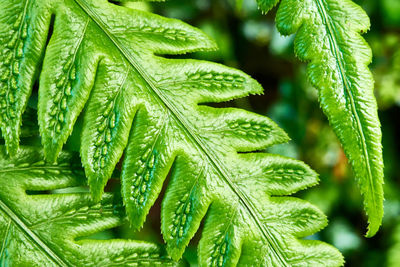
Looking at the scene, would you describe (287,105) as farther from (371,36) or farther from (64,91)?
(64,91)

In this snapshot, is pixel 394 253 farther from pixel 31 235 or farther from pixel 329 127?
pixel 31 235

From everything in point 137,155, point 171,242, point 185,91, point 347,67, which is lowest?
point 171,242

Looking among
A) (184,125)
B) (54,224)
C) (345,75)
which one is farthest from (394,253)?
(54,224)

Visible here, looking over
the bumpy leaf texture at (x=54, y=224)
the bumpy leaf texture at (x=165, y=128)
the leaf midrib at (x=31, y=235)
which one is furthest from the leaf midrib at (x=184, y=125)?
the leaf midrib at (x=31, y=235)

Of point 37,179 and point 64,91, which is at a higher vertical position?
point 64,91

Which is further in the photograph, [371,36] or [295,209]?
[371,36]

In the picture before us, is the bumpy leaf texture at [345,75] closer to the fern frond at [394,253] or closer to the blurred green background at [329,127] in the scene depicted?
the blurred green background at [329,127]

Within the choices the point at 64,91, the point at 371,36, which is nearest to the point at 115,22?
the point at 64,91
